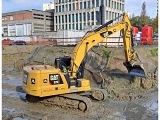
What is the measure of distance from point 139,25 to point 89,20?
1416cm

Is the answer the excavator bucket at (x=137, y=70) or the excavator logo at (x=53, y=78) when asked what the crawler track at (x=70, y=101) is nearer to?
the excavator logo at (x=53, y=78)

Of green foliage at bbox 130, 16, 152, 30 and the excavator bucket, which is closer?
the excavator bucket

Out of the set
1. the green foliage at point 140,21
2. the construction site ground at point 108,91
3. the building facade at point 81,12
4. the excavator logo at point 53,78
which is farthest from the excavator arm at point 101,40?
the building facade at point 81,12

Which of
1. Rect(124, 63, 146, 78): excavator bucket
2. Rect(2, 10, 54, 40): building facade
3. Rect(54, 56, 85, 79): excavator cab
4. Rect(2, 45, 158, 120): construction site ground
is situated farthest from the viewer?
Rect(2, 10, 54, 40): building facade

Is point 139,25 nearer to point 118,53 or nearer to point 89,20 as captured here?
point 89,20

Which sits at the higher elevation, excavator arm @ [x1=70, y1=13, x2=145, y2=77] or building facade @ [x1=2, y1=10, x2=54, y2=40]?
building facade @ [x1=2, y1=10, x2=54, y2=40]

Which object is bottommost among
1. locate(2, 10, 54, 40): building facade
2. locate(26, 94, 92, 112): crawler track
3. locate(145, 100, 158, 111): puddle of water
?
locate(145, 100, 158, 111): puddle of water

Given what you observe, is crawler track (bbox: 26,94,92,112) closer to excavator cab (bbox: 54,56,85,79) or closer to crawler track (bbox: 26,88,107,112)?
crawler track (bbox: 26,88,107,112)

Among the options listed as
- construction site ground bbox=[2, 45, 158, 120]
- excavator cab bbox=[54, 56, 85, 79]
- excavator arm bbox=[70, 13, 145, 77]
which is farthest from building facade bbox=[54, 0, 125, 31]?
excavator cab bbox=[54, 56, 85, 79]

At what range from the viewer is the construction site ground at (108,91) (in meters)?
8.06

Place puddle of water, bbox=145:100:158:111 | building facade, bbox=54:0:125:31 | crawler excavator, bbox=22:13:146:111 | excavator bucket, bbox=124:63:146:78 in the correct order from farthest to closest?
1. building facade, bbox=54:0:125:31
2. excavator bucket, bbox=124:63:146:78
3. puddle of water, bbox=145:100:158:111
4. crawler excavator, bbox=22:13:146:111

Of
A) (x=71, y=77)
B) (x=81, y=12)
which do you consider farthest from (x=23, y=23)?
(x=71, y=77)

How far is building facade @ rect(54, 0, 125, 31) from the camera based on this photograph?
230 feet

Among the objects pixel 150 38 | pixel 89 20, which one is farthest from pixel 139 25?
pixel 150 38
